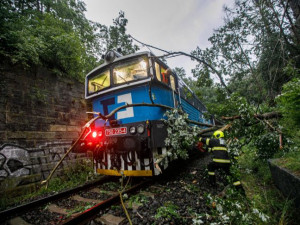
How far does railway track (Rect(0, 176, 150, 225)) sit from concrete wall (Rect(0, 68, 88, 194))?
1452 mm

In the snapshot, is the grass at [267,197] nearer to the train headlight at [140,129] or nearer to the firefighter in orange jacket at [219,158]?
the firefighter in orange jacket at [219,158]

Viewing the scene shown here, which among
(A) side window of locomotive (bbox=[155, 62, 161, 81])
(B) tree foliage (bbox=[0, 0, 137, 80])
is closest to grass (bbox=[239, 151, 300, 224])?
(A) side window of locomotive (bbox=[155, 62, 161, 81])

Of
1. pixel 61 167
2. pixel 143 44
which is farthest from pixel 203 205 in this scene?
pixel 61 167

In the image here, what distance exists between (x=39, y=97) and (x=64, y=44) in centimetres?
236

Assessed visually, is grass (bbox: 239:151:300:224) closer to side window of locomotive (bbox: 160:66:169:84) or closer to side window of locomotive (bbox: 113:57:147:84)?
side window of locomotive (bbox: 160:66:169:84)

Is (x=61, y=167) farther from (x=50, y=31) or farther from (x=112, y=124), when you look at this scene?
(x=50, y=31)

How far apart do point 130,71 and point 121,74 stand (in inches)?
10.8

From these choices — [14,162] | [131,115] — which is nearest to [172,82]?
[131,115]

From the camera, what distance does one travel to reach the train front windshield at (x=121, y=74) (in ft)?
12.3

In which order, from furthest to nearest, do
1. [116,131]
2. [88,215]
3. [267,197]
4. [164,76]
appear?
1. [164,76]
2. [116,131]
3. [267,197]
4. [88,215]

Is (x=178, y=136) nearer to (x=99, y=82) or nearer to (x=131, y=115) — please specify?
(x=131, y=115)

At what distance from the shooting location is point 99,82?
14.8 feet

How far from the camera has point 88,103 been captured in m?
6.71

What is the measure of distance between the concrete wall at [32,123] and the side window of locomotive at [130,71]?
8.98ft
